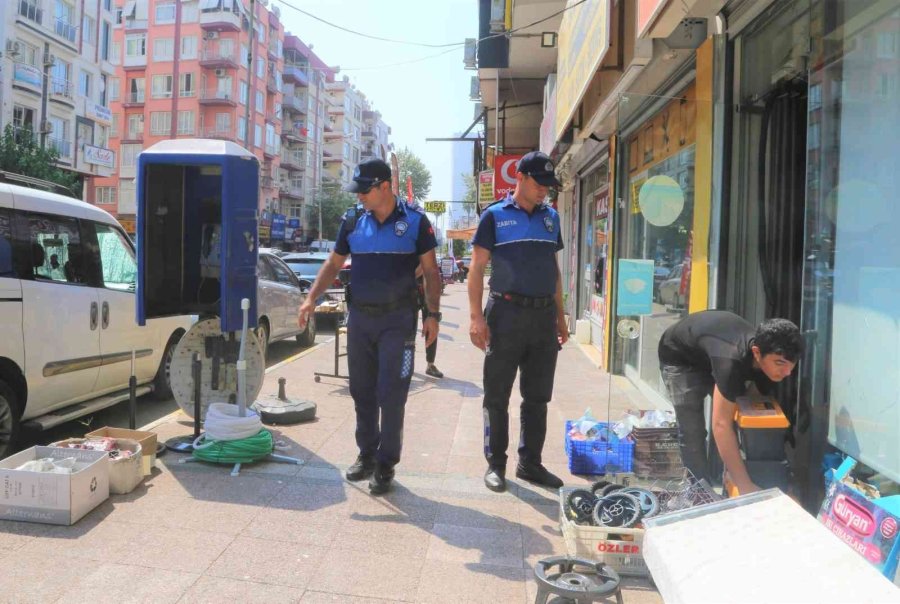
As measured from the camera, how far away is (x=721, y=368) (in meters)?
3.48

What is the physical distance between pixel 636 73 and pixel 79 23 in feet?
129

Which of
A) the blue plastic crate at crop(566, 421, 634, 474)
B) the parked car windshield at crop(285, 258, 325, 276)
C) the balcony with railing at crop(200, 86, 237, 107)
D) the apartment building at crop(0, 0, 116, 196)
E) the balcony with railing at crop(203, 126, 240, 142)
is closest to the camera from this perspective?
the blue plastic crate at crop(566, 421, 634, 474)

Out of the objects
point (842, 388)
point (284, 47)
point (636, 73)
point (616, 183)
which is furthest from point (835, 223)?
point (284, 47)

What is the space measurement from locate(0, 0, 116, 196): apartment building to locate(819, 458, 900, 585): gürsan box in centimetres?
3300

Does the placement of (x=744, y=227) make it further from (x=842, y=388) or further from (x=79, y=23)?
(x=79, y=23)

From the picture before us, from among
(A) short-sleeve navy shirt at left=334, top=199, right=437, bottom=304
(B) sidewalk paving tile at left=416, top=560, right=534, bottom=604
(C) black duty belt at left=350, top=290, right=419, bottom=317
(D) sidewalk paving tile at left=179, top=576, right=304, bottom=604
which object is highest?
(A) short-sleeve navy shirt at left=334, top=199, right=437, bottom=304

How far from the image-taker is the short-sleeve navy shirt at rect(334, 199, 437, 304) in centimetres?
416

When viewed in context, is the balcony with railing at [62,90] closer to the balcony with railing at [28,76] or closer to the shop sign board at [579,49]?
the balcony with railing at [28,76]

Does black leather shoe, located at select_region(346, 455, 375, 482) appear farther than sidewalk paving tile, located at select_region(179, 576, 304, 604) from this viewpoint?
Yes

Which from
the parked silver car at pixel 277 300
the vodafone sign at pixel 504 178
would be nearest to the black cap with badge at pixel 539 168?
the parked silver car at pixel 277 300

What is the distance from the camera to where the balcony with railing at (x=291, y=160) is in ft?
205

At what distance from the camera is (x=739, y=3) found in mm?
4402

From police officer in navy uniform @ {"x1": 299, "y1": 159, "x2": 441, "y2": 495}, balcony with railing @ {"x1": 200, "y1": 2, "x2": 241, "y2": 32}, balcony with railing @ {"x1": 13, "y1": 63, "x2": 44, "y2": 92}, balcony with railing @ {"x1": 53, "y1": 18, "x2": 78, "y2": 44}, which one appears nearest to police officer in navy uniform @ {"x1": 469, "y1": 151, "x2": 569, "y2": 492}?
police officer in navy uniform @ {"x1": 299, "y1": 159, "x2": 441, "y2": 495}

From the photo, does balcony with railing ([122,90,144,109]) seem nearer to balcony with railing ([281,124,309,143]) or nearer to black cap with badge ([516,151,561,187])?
balcony with railing ([281,124,309,143])
